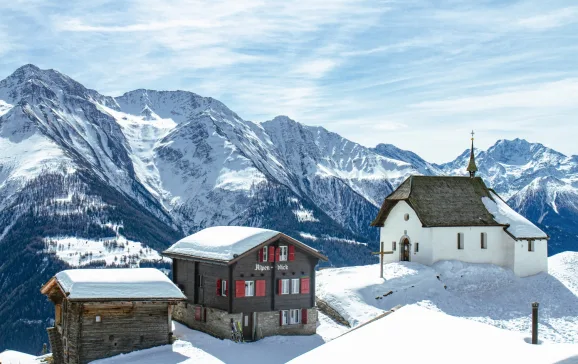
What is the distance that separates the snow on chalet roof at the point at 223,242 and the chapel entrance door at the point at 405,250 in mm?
17547

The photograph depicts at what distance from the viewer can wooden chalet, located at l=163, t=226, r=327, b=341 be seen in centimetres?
5531

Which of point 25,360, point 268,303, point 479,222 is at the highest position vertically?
point 479,222

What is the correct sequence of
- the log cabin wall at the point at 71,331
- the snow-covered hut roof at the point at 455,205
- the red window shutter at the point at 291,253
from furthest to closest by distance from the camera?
the snow-covered hut roof at the point at 455,205 < the red window shutter at the point at 291,253 < the log cabin wall at the point at 71,331

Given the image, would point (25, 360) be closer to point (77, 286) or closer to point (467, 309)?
point (77, 286)

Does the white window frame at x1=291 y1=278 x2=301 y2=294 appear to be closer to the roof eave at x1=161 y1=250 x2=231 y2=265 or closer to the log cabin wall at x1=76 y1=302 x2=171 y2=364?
the roof eave at x1=161 y1=250 x2=231 y2=265

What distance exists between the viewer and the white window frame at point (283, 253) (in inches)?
2277

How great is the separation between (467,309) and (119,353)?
28.3m

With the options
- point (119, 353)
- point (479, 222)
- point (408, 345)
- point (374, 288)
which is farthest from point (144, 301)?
point (479, 222)

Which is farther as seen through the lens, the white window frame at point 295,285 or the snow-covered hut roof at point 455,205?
the snow-covered hut roof at point 455,205

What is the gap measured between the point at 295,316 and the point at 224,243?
25.9 ft

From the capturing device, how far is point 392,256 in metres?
72.4

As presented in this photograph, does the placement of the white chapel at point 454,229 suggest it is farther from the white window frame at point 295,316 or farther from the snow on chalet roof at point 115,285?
the snow on chalet roof at point 115,285

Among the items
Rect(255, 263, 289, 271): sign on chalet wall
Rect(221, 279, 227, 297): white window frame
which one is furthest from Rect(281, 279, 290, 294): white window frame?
Rect(221, 279, 227, 297): white window frame

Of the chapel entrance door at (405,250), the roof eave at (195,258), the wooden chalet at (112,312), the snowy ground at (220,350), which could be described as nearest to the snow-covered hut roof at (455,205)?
the chapel entrance door at (405,250)
